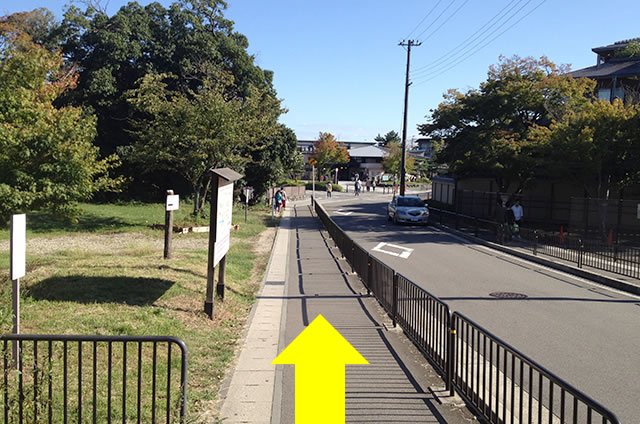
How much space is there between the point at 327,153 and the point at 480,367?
83459 mm

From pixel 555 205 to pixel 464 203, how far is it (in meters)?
5.59

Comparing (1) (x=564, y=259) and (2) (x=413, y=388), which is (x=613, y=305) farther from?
(2) (x=413, y=388)

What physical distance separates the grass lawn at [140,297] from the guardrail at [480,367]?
262cm

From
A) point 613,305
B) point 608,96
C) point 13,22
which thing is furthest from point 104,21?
point 608,96

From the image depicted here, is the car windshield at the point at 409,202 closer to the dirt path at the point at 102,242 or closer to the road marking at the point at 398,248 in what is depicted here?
the road marking at the point at 398,248

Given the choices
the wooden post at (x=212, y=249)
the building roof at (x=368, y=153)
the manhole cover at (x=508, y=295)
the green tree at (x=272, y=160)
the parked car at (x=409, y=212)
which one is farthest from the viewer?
the building roof at (x=368, y=153)

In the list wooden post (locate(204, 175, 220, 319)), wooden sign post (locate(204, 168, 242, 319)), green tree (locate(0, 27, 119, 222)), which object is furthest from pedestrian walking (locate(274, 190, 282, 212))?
wooden post (locate(204, 175, 220, 319))

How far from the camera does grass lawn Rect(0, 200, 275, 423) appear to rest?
748 centimetres

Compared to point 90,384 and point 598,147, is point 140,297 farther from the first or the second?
point 598,147

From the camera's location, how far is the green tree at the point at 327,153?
90.6 m

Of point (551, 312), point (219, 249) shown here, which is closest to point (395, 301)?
point (219, 249)

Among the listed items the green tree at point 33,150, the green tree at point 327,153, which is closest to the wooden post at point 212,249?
the green tree at point 33,150

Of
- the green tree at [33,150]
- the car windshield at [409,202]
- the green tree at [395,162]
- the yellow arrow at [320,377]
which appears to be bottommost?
the yellow arrow at [320,377]

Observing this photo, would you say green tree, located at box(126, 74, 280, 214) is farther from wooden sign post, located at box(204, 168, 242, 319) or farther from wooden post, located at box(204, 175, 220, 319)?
wooden post, located at box(204, 175, 220, 319)
